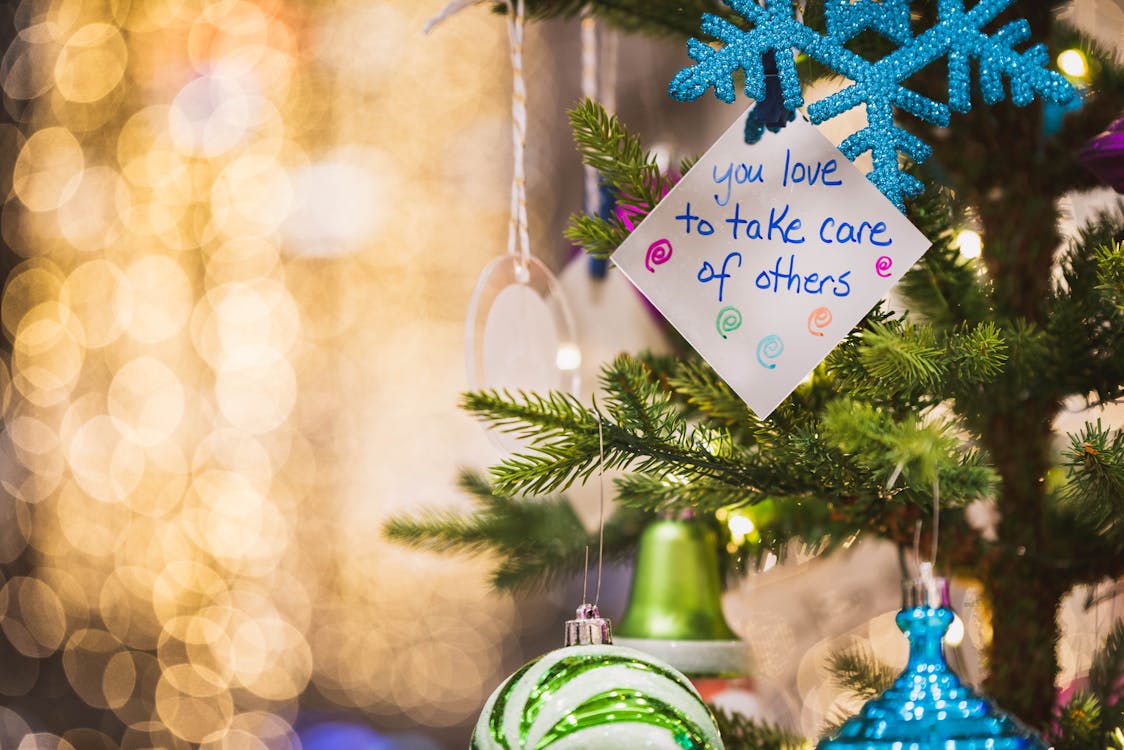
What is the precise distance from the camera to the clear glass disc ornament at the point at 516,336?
0.66 metres

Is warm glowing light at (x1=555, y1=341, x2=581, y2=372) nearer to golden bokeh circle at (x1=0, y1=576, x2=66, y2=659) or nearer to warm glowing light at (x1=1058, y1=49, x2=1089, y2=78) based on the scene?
warm glowing light at (x1=1058, y1=49, x2=1089, y2=78)

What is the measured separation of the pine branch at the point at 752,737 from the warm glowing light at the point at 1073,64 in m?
0.42

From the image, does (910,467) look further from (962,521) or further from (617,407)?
(962,521)

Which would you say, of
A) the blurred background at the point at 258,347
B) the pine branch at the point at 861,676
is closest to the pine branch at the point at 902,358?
the pine branch at the point at 861,676

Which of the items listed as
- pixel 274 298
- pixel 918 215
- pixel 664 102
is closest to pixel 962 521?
pixel 918 215

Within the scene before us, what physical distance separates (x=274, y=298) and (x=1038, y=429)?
118 centimetres

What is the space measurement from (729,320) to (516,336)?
23 centimetres

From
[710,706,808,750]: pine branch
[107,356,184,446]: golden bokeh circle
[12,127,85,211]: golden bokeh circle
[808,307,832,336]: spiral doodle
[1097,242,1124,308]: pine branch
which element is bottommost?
[710,706,808,750]: pine branch

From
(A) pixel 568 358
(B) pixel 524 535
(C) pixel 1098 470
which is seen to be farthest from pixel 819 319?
(B) pixel 524 535

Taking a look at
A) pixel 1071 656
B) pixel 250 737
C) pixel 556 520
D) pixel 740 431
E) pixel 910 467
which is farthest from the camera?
pixel 250 737

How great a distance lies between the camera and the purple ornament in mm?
515

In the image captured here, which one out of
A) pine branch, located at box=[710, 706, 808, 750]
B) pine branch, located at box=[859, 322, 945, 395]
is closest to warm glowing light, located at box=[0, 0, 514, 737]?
pine branch, located at box=[710, 706, 808, 750]

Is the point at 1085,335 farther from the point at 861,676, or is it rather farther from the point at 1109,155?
the point at 861,676

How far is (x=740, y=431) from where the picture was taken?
0.62 meters
